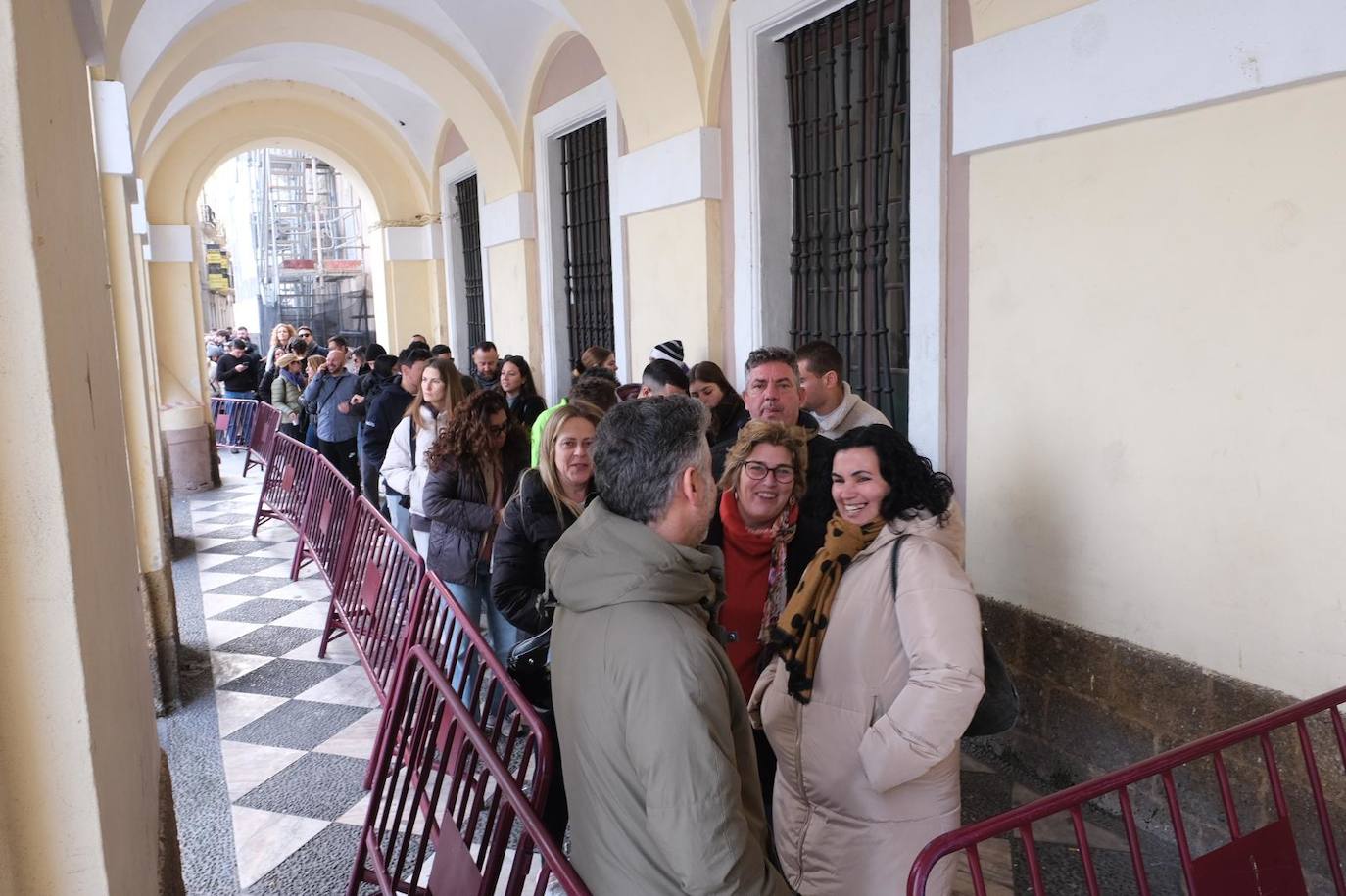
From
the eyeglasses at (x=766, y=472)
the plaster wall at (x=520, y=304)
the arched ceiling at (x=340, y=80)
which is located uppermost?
the arched ceiling at (x=340, y=80)

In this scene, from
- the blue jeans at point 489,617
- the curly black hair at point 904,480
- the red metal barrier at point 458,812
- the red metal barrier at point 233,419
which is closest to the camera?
the red metal barrier at point 458,812

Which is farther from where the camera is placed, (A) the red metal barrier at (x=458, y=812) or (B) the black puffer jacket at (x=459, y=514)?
(B) the black puffer jacket at (x=459, y=514)

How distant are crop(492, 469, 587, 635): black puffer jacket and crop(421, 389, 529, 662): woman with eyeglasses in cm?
68

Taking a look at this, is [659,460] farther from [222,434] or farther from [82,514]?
[222,434]

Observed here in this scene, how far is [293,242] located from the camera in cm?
2700

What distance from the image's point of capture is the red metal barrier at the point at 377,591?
3988 mm

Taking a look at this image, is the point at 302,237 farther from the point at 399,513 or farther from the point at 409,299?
the point at 399,513

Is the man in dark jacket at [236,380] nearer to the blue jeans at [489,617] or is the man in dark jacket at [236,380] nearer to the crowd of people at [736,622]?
the blue jeans at [489,617]

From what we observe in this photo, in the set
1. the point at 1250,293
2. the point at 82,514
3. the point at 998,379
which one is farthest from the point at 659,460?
the point at 998,379

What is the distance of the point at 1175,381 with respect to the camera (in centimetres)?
320

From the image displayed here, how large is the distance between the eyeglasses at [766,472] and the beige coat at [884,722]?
0.52m

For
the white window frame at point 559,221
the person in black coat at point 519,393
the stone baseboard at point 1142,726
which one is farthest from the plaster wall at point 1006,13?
the person in black coat at point 519,393

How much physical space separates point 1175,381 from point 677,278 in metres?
3.79

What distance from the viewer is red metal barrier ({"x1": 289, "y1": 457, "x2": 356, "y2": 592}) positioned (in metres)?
5.66
